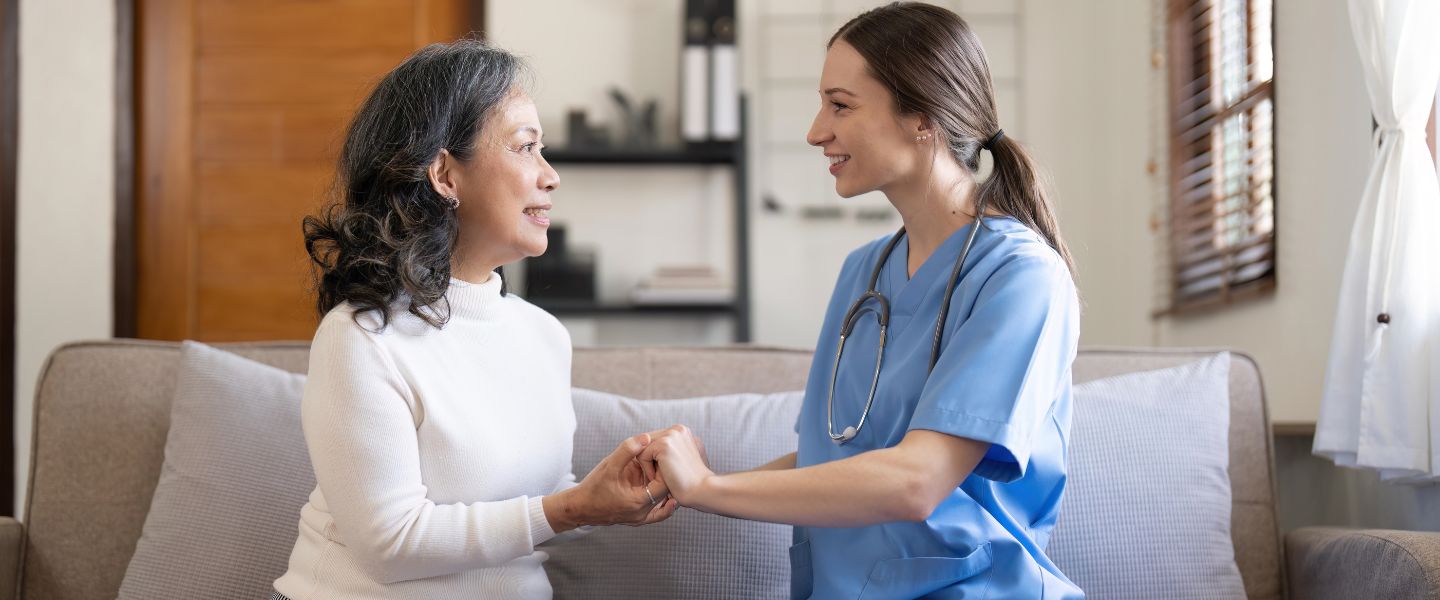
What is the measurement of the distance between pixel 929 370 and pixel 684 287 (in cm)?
248

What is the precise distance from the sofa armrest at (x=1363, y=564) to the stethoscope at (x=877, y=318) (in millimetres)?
600

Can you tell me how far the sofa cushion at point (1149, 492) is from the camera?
1.84 meters

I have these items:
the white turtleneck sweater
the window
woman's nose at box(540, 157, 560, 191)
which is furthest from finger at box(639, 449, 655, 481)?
the window

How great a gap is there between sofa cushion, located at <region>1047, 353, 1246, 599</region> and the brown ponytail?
42cm

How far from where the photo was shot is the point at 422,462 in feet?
4.84

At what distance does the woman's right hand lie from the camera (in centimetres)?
147

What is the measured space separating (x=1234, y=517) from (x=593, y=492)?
104cm

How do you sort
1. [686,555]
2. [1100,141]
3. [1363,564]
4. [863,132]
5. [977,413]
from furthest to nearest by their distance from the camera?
[1100,141] → [686,555] → [1363,564] → [863,132] → [977,413]

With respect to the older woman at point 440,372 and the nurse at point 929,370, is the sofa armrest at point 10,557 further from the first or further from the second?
the nurse at point 929,370

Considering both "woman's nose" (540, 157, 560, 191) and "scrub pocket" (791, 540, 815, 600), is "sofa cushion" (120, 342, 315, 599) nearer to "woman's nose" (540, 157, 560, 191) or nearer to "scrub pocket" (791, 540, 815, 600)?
"woman's nose" (540, 157, 560, 191)

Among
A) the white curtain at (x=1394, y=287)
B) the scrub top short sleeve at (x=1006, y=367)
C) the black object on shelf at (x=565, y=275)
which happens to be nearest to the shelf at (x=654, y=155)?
the black object on shelf at (x=565, y=275)

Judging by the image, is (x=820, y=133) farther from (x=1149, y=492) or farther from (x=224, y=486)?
(x=224, y=486)

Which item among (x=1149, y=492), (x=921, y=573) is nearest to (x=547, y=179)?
(x=921, y=573)

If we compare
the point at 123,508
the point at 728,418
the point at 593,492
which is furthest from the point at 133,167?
the point at 593,492
